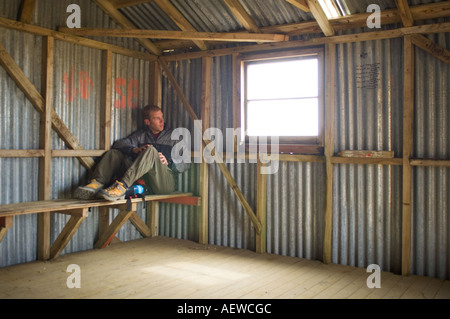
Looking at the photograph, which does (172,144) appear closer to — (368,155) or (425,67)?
(368,155)

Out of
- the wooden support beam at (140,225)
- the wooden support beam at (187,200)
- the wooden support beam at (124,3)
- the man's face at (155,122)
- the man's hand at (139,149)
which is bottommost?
the wooden support beam at (140,225)

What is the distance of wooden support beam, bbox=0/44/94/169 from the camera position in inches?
210

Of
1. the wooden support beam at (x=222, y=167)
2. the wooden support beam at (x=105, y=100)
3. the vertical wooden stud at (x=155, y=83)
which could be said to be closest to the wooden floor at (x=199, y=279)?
the wooden support beam at (x=222, y=167)

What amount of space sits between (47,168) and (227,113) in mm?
2583

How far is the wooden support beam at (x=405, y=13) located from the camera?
15.7ft

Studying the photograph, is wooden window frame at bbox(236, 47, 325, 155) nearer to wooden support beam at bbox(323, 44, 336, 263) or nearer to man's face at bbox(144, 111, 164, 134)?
wooden support beam at bbox(323, 44, 336, 263)

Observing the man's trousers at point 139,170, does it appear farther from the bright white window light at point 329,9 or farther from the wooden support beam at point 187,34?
the bright white window light at point 329,9

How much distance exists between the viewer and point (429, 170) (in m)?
5.01

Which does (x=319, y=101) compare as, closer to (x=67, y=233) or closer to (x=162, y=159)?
(x=162, y=159)

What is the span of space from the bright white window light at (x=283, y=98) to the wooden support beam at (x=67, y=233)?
260 centimetres

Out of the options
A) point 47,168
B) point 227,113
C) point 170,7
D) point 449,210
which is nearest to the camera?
point 449,210

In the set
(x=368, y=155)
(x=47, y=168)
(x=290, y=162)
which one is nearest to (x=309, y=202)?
(x=290, y=162)

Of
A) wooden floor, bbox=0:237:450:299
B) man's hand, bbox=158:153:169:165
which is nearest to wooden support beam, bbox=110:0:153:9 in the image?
man's hand, bbox=158:153:169:165

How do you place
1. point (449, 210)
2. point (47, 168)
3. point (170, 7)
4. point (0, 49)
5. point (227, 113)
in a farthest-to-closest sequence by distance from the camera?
point (227, 113)
point (170, 7)
point (47, 168)
point (0, 49)
point (449, 210)
